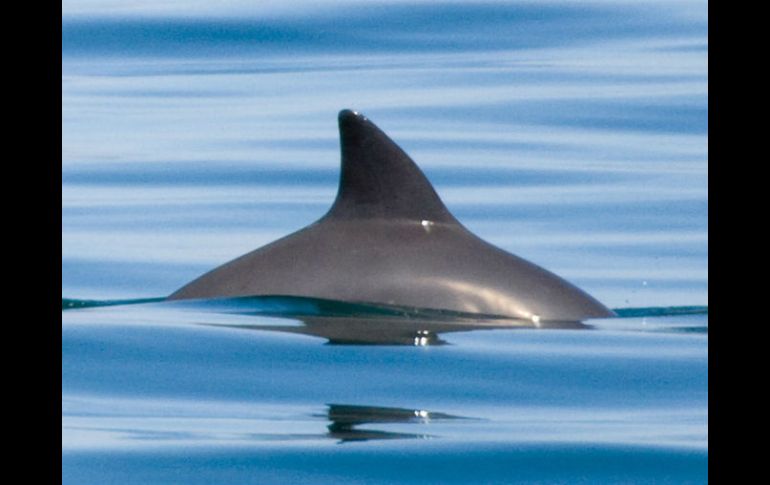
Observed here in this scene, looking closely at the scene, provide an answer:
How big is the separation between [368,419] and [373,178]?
2225mm

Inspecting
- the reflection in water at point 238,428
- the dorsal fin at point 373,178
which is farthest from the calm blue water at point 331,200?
the dorsal fin at point 373,178

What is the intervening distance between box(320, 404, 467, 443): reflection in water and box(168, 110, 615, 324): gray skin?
5.34 ft

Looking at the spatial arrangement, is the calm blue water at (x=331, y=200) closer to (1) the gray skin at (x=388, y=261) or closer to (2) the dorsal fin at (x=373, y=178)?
(1) the gray skin at (x=388, y=261)

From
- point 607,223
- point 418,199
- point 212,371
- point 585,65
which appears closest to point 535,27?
point 585,65

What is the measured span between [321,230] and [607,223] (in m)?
5.95

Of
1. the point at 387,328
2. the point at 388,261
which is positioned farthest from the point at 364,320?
the point at 388,261

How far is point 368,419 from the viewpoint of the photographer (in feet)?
20.9

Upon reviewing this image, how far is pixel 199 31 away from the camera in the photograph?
2411cm

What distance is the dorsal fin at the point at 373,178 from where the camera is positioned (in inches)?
332

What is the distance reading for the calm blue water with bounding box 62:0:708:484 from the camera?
6109 millimetres

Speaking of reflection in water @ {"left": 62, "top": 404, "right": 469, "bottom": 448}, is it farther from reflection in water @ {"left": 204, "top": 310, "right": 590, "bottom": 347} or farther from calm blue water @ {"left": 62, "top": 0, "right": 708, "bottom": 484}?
reflection in water @ {"left": 204, "top": 310, "right": 590, "bottom": 347}

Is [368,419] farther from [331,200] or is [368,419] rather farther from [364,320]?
[331,200]
